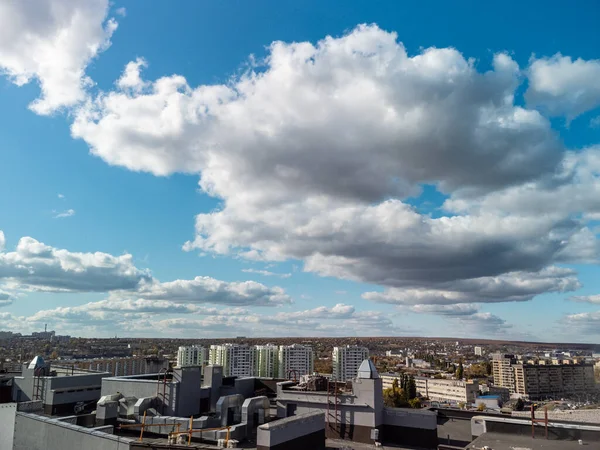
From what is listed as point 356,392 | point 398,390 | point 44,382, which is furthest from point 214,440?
point 398,390

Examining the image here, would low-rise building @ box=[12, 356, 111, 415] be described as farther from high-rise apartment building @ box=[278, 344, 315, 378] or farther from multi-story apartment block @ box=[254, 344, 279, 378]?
high-rise apartment building @ box=[278, 344, 315, 378]

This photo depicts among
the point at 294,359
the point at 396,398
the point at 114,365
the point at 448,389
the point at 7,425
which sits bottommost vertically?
the point at 448,389

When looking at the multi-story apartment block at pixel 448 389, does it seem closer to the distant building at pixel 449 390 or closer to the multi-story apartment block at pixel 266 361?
the distant building at pixel 449 390

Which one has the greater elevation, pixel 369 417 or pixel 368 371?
pixel 368 371

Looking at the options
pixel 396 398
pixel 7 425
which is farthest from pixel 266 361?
pixel 7 425

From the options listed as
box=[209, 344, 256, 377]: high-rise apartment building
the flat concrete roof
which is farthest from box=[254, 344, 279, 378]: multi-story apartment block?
the flat concrete roof

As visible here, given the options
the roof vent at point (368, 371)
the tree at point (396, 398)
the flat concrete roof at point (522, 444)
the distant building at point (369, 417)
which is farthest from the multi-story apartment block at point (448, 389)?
the flat concrete roof at point (522, 444)

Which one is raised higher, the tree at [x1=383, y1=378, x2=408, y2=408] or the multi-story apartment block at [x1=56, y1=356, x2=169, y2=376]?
the multi-story apartment block at [x1=56, y1=356, x2=169, y2=376]

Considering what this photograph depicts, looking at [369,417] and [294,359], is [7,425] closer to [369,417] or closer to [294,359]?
[369,417]
